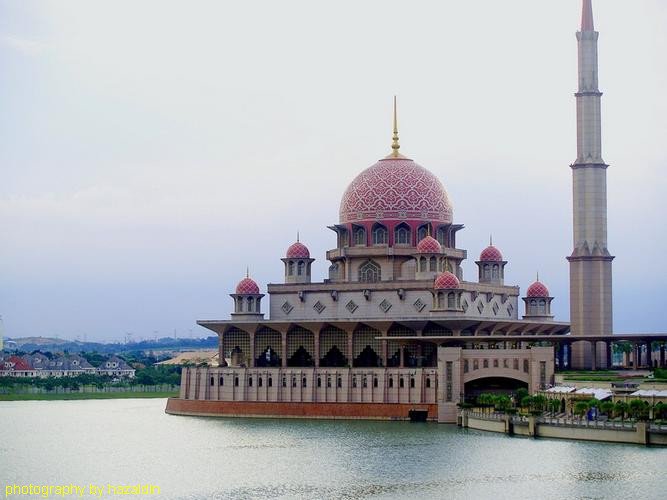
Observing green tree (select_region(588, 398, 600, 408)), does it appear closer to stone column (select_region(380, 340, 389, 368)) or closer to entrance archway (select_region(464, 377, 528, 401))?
entrance archway (select_region(464, 377, 528, 401))

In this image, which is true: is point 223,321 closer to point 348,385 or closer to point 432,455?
Answer: point 348,385

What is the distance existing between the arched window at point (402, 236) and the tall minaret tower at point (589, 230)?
417 inches

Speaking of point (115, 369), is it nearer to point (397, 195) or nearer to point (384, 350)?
point (397, 195)

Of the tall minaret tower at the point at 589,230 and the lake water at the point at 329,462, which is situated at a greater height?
the tall minaret tower at the point at 589,230

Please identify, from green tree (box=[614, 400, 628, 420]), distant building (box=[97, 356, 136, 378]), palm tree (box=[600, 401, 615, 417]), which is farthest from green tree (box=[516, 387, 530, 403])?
distant building (box=[97, 356, 136, 378])

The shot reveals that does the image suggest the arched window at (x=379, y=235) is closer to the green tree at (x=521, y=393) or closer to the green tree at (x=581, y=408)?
the green tree at (x=521, y=393)

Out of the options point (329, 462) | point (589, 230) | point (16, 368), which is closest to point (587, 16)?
point (589, 230)

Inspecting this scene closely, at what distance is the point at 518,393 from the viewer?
78812 millimetres

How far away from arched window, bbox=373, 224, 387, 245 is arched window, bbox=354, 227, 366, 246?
3.01ft

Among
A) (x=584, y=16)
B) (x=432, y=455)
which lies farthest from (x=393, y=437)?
(x=584, y=16)

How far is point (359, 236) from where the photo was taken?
9400cm

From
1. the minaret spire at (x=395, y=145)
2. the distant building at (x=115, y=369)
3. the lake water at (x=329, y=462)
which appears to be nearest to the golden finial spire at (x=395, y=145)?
the minaret spire at (x=395, y=145)

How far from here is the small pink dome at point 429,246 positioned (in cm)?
8800

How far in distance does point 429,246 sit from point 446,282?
4266mm
